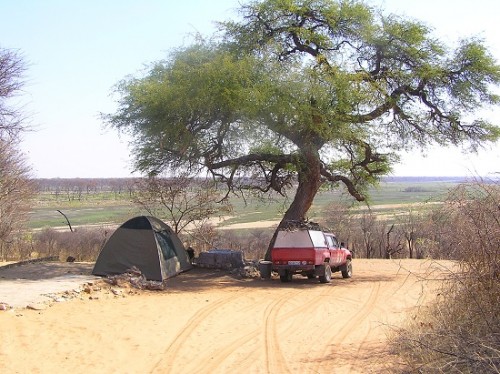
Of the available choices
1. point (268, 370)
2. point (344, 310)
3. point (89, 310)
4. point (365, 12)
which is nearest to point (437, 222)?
point (268, 370)

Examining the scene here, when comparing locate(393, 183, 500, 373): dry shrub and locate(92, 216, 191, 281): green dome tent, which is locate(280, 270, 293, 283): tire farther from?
locate(393, 183, 500, 373): dry shrub

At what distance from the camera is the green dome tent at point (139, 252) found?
54.1 feet

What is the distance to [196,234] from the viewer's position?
27.8 metres

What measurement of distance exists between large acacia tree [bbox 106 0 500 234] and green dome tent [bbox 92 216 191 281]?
3.14m

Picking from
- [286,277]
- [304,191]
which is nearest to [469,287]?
[286,277]

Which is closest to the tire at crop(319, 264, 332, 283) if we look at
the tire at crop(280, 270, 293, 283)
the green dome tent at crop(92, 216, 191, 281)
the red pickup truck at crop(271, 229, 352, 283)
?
the red pickup truck at crop(271, 229, 352, 283)

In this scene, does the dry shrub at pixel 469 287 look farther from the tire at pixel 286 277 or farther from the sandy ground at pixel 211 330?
the tire at pixel 286 277

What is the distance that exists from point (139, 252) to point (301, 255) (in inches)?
204

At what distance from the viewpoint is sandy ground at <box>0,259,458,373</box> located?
8109mm

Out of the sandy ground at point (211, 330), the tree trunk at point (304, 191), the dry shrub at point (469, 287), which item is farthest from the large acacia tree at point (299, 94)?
the dry shrub at point (469, 287)

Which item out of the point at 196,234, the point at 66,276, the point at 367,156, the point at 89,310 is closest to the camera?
the point at 89,310

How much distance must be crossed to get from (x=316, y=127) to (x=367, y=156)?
17.0 ft

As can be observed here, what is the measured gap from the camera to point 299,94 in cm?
1719

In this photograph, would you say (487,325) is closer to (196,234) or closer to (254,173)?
(254,173)
